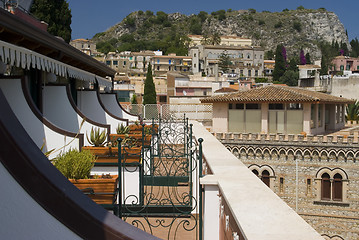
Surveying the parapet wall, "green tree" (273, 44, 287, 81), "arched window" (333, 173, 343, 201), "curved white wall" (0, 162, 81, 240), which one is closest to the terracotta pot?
"curved white wall" (0, 162, 81, 240)

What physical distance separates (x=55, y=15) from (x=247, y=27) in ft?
529

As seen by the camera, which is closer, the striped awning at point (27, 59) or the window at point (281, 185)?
the striped awning at point (27, 59)

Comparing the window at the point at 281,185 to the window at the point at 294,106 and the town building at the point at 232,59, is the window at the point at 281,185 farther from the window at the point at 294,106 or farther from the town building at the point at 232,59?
the town building at the point at 232,59

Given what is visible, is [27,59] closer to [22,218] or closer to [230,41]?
[22,218]

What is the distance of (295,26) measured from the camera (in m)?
174

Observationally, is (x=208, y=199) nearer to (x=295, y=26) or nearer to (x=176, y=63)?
(x=176, y=63)

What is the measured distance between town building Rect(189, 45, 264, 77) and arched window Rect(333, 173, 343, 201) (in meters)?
70.6

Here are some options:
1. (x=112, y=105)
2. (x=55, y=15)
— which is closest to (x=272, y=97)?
(x=112, y=105)

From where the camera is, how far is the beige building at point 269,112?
26.1 meters

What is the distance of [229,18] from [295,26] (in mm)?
31565

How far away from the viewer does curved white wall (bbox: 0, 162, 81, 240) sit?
7.12 feet

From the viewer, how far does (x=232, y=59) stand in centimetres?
10162

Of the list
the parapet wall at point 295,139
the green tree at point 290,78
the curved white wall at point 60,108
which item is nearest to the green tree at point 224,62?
the green tree at point 290,78

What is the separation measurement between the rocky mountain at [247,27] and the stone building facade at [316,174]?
147050 millimetres
